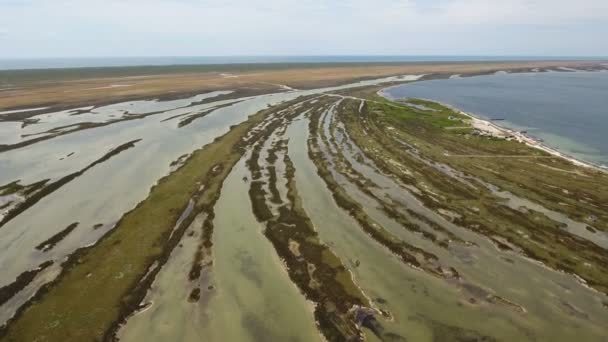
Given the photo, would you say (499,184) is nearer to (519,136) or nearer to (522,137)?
(522,137)

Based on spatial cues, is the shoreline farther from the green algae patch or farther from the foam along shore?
the green algae patch

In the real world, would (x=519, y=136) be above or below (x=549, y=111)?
below

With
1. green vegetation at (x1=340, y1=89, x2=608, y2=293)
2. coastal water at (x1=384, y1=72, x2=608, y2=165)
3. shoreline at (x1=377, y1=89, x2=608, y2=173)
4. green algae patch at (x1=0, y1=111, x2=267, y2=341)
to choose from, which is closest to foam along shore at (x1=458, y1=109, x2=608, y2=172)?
shoreline at (x1=377, y1=89, x2=608, y2=173)

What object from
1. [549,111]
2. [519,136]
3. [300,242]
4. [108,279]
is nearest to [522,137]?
[519,136]

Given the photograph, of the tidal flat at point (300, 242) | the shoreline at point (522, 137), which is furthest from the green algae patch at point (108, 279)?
the shoreline at point (522, 137)

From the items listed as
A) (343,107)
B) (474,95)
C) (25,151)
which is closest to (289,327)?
(25,151)

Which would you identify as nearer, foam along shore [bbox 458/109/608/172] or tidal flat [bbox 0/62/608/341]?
tidal flat [bbox 0/62/608/341]

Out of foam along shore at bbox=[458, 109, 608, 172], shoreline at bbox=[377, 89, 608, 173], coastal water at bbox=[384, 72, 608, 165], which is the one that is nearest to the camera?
shoreline at bbox=[377, 89, 608, 173]

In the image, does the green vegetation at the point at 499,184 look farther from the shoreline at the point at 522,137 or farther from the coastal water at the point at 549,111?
the coastal water at the point at 549,111
